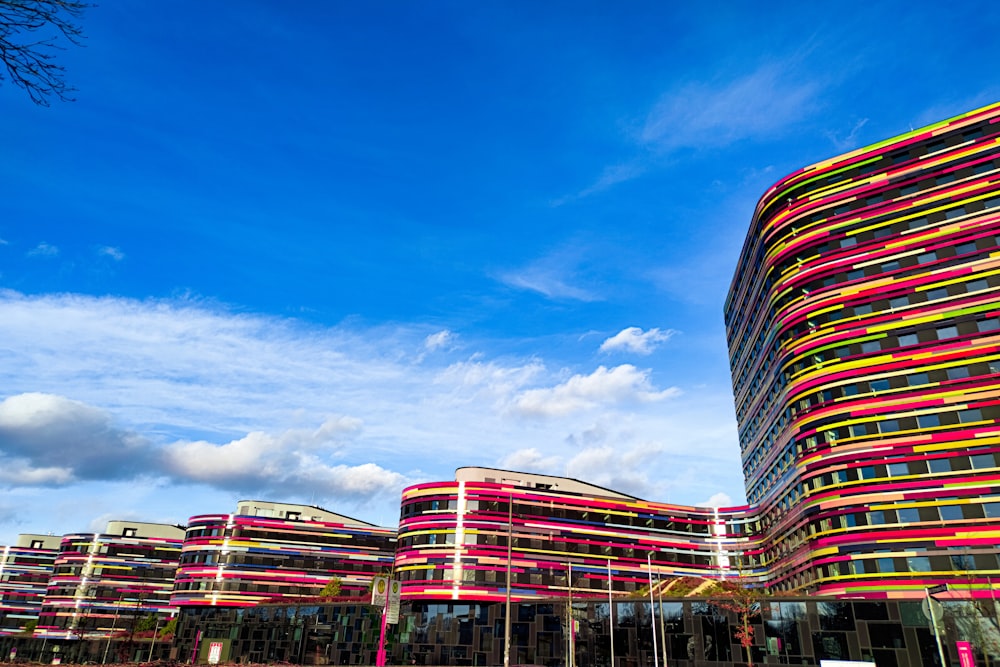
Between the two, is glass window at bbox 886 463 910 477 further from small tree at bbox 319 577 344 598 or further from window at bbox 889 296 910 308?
small tree at bbox 319 577 344 598

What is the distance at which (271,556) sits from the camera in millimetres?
121562

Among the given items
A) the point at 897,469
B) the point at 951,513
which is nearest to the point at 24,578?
the point at 897,469

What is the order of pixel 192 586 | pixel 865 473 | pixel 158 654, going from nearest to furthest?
1. pixel 865 473
2. pixel 192 586
3. pixel 158 654

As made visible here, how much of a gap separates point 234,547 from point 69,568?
5689 cm

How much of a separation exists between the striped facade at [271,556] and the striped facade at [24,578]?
7194 centimetres

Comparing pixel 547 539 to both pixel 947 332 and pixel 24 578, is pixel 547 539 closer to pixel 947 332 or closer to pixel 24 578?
pixel 947 332

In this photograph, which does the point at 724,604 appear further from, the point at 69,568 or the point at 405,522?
the point at 69,568

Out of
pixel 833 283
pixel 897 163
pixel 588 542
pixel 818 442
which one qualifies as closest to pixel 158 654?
pixel 588 542

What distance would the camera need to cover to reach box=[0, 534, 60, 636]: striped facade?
6447 inches

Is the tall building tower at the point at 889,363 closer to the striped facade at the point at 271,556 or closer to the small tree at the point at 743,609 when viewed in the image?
the small tree at the point at 743,609

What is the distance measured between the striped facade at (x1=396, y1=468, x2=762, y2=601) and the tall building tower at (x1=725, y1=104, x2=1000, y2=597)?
2164 centimetres

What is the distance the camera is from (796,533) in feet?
255

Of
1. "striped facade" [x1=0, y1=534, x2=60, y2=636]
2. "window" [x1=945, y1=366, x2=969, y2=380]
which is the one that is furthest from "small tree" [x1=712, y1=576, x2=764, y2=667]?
"striped facade" [x1=0, y1=534, x2=60, y2=636]

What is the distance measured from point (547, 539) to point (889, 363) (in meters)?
52.7
